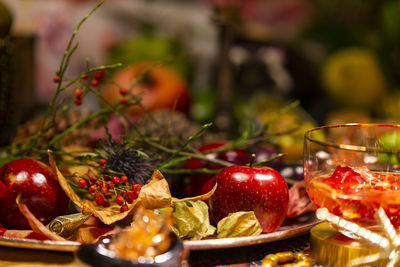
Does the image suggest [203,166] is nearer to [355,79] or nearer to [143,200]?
[143,200]

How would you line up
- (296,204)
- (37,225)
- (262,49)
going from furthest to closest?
(262,49) < (296,204) < (37,225)

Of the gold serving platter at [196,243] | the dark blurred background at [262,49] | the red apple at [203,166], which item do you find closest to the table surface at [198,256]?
the gold serving platter at [196,243]

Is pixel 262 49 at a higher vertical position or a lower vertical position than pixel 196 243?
higher

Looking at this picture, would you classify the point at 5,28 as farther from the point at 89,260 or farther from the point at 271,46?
the point at 271,46

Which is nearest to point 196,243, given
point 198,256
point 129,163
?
point 198,256

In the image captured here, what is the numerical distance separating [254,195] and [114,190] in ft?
0.47

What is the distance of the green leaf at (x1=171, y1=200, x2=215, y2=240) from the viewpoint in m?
0.48

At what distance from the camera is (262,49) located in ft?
4.79

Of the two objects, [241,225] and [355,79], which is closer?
[241,225]

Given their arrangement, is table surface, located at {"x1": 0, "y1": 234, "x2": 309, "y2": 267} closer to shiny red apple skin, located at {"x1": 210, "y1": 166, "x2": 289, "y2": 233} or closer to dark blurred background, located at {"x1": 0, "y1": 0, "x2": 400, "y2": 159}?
shiny red apple skin, located at {"x1": 210, "y1": 166, "x2": 289, "y2": 233}

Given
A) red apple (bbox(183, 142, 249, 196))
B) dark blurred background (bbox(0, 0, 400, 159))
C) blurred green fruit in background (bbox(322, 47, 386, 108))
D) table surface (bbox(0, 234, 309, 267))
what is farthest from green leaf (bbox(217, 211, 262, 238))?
blurred green fruit in background (bbox(322, 47, 386, 108))

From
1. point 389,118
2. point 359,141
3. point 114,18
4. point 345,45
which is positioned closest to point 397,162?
point 359,141

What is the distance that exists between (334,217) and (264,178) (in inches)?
3.5

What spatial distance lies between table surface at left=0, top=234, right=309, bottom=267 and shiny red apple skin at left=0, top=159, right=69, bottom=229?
0.13ft
